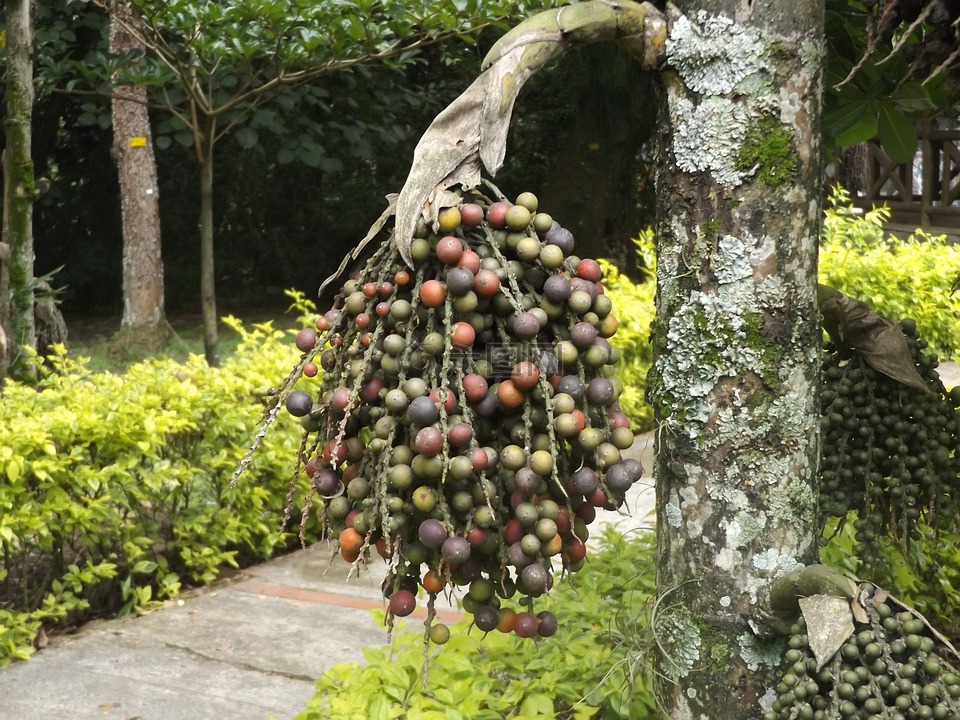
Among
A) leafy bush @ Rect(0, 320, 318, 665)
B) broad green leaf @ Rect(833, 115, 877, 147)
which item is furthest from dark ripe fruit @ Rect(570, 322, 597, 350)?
leafy bush @ Rect(0, 320, 318, 665)

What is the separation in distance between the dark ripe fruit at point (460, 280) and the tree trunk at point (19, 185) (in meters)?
4.00

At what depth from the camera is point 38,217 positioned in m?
11.8

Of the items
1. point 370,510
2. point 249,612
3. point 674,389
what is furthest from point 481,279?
point 249,612

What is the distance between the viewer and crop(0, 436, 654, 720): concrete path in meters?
3.24

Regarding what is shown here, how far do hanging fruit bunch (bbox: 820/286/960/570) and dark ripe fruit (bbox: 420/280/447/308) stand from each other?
101cm

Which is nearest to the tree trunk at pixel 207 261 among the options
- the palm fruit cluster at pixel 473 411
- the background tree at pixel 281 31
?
the background tree at pixel 281 31

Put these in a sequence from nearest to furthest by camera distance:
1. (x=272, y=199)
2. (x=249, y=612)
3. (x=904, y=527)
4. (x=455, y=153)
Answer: (x=455, y=153) < (x=904, y=527) < (x=249, y=612) < (x=272, y=199)

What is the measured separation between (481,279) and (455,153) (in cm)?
24

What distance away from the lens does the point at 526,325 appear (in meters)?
1.45

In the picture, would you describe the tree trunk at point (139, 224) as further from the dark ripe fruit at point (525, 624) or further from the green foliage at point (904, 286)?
the dark ripe fruit at point (525, 624)

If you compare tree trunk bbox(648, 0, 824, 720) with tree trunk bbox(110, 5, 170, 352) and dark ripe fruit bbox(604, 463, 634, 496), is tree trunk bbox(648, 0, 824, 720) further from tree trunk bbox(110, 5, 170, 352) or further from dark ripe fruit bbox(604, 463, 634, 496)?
tree trunk bbox(110, 5, 170, 352)

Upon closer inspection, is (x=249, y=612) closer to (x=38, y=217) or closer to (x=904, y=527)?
(x=904, y=527)

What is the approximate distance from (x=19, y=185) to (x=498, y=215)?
415cm

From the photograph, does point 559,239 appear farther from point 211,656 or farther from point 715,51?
point 211,656
